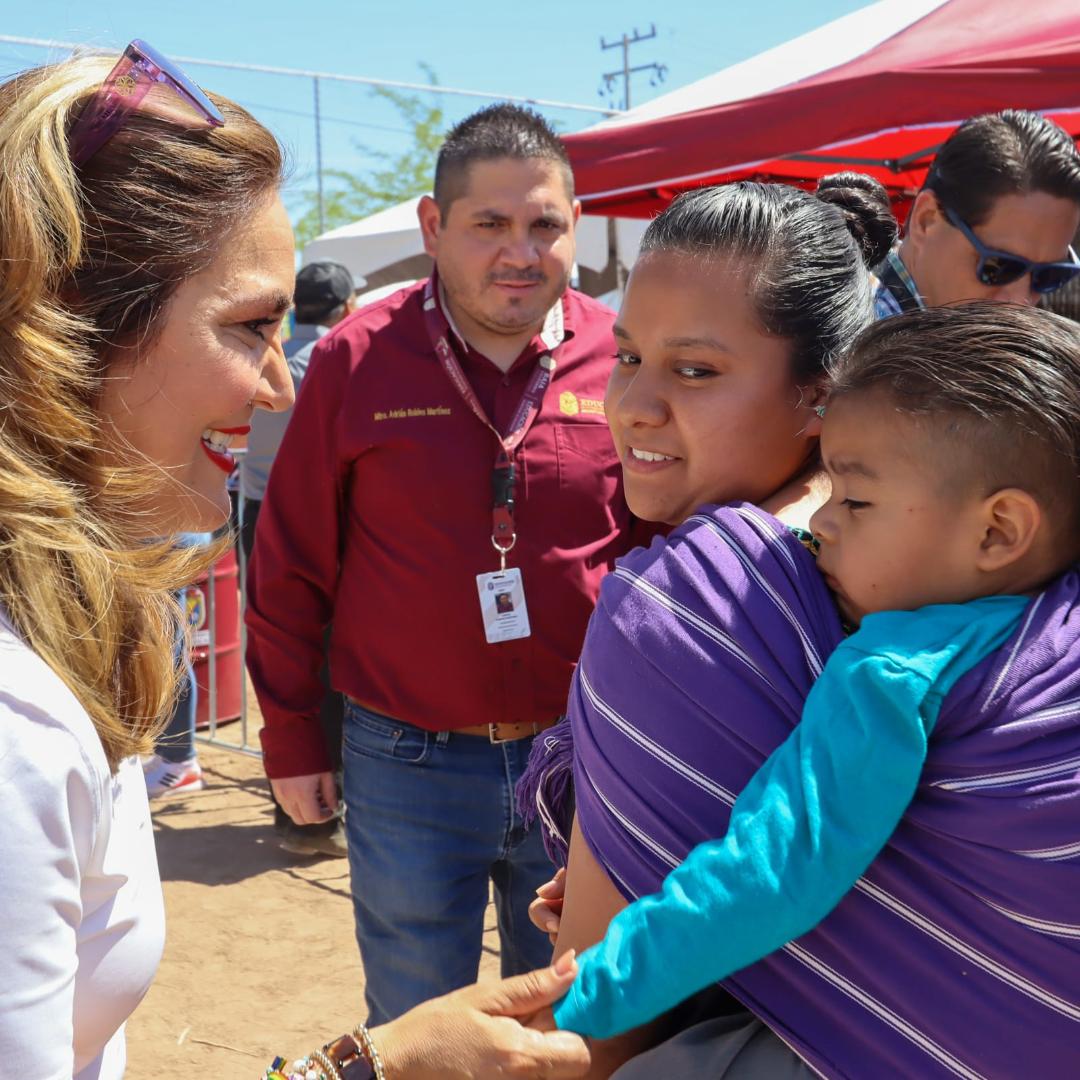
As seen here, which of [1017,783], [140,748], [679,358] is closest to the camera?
[1017,783]

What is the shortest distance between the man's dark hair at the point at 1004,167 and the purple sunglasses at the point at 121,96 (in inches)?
82.1

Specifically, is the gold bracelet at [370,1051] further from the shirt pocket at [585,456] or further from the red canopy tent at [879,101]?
the red canopy tent at [879,101]

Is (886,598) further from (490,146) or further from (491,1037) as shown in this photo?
(490,146)

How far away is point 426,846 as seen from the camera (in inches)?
113

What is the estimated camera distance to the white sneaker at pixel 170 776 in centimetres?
611

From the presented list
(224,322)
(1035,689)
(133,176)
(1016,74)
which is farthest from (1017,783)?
(1016,74)

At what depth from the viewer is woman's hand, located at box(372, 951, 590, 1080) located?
1.30m

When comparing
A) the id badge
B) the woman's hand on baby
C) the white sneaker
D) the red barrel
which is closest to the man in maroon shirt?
the id badge

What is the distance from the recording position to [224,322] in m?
1.62

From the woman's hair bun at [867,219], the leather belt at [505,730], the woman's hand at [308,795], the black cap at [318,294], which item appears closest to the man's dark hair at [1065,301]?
the woman's hair bun at [867,219]

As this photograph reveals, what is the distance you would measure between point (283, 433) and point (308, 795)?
2.15 meters

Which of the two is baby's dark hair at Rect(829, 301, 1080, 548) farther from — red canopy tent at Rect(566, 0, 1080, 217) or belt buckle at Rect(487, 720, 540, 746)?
red canopy tent at Rect(566, 0, 1080, 217)

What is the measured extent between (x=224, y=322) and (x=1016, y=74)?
3391mm

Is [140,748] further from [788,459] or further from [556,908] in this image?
[788,459]
